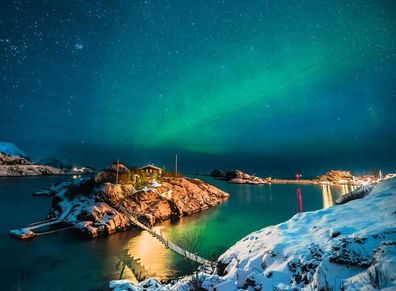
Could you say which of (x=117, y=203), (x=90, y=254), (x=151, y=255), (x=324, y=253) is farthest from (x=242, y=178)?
(x=324, y=253)

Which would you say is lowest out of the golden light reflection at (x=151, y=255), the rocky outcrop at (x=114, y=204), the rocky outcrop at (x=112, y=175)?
the golden light reflection at (x=151, y=255)

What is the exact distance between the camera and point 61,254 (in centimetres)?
1998

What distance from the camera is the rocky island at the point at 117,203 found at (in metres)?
26.8

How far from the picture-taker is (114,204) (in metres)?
31.4

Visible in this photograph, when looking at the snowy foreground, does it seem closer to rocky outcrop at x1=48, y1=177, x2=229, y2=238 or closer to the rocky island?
rocky outcrop at x1=48, y1=177, x2=229, y2=238

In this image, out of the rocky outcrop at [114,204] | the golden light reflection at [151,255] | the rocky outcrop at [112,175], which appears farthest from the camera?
the rocky outcrop at [112,175]

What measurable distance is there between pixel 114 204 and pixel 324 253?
29.5m

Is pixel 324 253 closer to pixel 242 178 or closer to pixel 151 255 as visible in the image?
pixel 151 255

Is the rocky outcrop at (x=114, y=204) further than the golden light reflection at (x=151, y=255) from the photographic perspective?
Yes

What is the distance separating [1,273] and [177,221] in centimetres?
2098

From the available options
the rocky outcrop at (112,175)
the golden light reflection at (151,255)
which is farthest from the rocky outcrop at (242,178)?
the golden light reflection at (151,255)

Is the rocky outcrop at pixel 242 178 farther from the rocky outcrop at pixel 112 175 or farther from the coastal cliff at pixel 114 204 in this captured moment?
the rocky outcrop at pixel 112 175

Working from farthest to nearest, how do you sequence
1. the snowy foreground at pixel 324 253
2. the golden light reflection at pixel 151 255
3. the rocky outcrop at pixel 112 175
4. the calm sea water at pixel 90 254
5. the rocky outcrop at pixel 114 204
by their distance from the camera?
the rocky outcrop at pixel 112 175
the rocky outcrop at pixel 114 204
the golden light reflection at pixel 151 255
the calm sea water at pixel 90 254
the snowy foreground at pixel 324 253

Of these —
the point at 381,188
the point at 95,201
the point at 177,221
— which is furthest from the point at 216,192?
the point at 381,188
